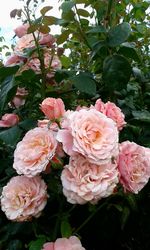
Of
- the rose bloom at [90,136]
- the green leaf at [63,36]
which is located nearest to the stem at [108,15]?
the green leaf at [63,36]

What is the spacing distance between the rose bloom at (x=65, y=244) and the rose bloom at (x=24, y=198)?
7cm

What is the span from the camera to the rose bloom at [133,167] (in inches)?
37.2

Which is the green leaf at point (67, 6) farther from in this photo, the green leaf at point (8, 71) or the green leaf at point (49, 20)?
the green leaf at point (8, 71)

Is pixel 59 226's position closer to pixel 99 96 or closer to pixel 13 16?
pixel 99 96

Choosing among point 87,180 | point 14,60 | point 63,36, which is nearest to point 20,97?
point 14,60

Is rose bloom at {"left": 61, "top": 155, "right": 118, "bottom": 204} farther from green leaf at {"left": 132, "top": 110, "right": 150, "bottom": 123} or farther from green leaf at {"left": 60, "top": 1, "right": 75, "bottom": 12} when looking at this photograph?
green leaf at {"left": 60, "top": 1, "right": 75, "bottom": 12}

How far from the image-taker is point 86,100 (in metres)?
1.36

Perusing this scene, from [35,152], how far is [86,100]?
1.50ft

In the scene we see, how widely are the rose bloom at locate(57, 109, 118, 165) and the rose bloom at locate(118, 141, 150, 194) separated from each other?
49mm

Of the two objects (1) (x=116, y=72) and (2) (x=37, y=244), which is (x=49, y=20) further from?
(2) (x=37, y=244)

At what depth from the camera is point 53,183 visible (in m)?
1.01

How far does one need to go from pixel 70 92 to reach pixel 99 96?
93 mm

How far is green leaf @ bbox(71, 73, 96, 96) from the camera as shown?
1.19 meters

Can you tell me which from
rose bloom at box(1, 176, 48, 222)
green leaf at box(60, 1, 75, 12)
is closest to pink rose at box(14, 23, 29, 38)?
green leaf at box(60, 1, 75, 12)
